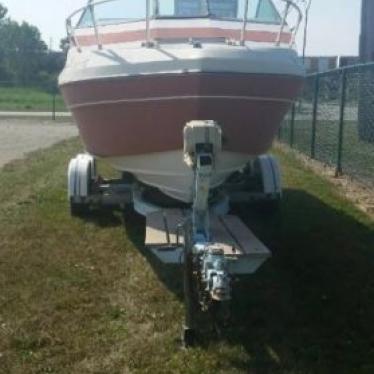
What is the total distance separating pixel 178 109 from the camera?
5.32m

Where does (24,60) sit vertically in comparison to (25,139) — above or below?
below

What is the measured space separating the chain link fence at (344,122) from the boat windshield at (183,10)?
3264mm

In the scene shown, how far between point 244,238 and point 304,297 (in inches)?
26.8

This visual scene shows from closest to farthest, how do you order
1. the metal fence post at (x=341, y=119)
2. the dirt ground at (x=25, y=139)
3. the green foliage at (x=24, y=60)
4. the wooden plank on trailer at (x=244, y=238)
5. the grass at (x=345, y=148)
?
the wooden plank on trailer at (x=244, y=238), the grass at (x=345, y=148), the metal fence post at (x=341, y=119), the dirt ground at (x=25, y=139), the green foliage at (x=24, y=60)

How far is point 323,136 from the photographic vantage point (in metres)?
12.8

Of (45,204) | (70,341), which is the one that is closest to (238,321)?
(70,341)

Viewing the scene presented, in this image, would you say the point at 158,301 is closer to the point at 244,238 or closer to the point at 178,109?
the point at 244,238

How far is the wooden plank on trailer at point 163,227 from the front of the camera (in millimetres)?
4676

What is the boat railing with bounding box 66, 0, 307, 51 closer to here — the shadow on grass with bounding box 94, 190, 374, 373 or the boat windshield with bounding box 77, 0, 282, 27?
the boat windshield with bounding box 77, 0, 282, 27

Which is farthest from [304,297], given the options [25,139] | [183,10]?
[25,139]

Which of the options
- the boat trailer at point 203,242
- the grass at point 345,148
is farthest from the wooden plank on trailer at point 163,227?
the grass at point 345,148

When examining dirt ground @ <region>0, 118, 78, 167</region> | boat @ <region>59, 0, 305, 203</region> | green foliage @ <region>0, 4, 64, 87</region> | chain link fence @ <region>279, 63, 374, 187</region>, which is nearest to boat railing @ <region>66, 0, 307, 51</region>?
boat @ <region>59, 0, 305, 203</region>

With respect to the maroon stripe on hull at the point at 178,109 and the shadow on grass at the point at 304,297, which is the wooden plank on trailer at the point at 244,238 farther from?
the maroon stripe on hull at the point at 178,109

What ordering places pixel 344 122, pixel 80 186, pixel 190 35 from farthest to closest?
1. pixel 344 122
2. pixel 80 186
3. pixel 190 35
